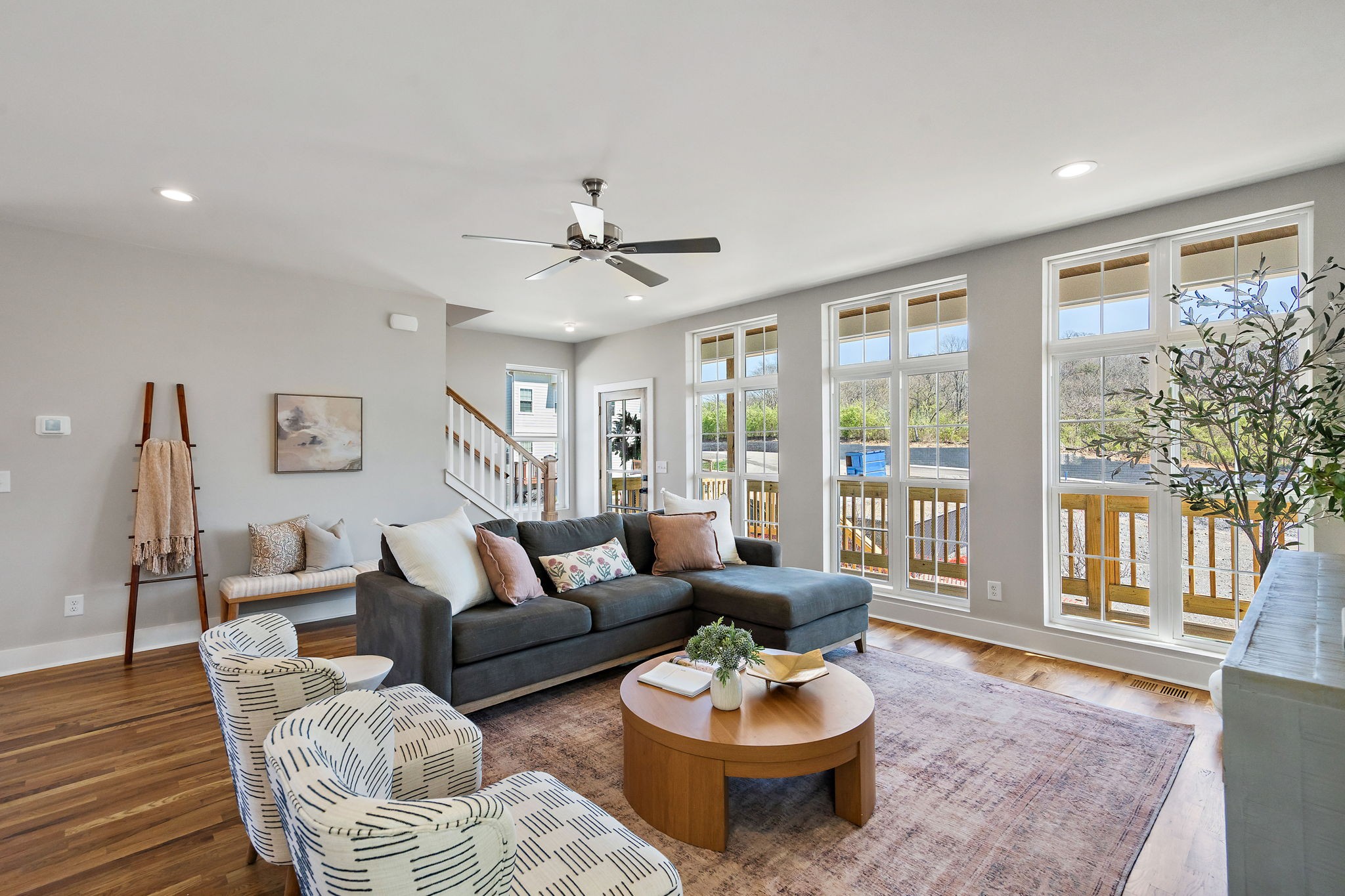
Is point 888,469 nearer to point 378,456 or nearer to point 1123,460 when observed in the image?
point 1123,460

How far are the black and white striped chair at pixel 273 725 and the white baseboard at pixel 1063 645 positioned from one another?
11.9 ft

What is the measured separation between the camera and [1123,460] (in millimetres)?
3801

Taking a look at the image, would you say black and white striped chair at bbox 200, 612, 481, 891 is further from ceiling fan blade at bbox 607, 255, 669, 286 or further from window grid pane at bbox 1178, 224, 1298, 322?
window grid pane at bbox 1178, 224, 1298, 322

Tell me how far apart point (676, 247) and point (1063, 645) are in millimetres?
3436

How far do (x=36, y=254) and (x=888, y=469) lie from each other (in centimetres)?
587

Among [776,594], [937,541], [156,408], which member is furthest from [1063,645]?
[156,408]

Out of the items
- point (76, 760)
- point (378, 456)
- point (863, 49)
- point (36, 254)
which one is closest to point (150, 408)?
point (36, 254)

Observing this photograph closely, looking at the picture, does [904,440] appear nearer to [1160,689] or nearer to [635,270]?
[1160,689]

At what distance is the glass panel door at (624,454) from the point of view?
705 cm

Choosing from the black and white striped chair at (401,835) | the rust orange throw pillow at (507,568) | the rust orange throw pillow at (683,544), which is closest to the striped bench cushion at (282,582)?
the rust orange throw pillow at (507,568)

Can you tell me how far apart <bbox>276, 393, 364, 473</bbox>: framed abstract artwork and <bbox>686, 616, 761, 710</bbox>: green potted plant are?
150 inches

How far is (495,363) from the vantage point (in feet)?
23.8

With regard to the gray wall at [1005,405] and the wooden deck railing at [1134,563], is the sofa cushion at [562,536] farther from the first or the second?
the wooden deck railing at [1134,563]

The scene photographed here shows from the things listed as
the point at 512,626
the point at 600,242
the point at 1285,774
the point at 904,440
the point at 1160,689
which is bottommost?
the point at 1160,689
